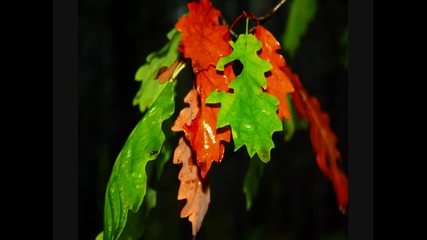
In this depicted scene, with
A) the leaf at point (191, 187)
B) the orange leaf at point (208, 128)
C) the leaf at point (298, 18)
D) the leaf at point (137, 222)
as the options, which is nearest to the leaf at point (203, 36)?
the orange leaf at point (208, 128)

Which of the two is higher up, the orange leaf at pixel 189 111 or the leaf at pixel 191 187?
the orange leaf at pixel 189 111

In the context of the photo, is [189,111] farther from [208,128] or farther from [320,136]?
[320,136]

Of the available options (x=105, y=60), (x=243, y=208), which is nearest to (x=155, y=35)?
(x=105, y=60)

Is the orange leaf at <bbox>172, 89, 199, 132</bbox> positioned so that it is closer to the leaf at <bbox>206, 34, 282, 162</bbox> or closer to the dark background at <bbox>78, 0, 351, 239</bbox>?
the leaf at <bbox>206, 34, 282, 162</bbox>

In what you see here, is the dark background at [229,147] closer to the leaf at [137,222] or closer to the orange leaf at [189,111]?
the leaf at [137,222]

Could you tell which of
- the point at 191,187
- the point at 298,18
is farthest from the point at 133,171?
the point at 298,18

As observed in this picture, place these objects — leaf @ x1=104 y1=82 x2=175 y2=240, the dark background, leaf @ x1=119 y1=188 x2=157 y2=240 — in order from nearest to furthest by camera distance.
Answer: leaf @ x1=104 y1=82 x2=175 y2=240 < leaf @ x1=119 y1=188 x2=157 y2=240 < the dark background

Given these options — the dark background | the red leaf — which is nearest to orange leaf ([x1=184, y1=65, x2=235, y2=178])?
the red leaf
